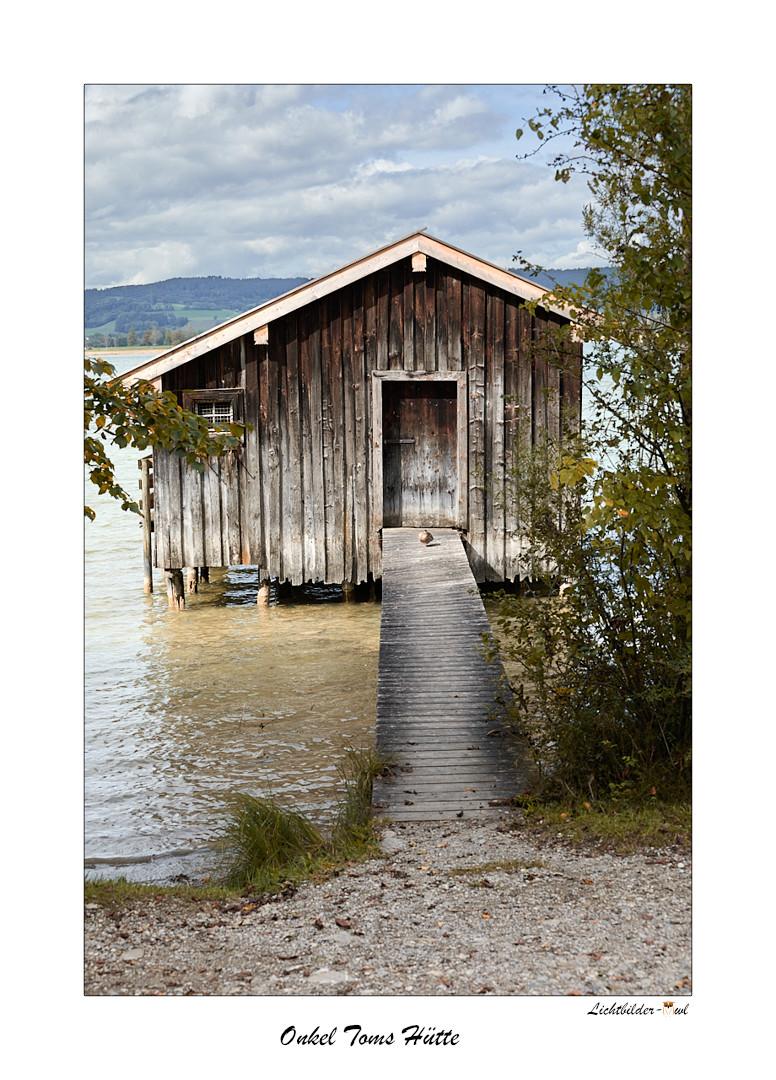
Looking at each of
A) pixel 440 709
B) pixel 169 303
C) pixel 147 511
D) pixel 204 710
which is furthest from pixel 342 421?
pixel 440 709

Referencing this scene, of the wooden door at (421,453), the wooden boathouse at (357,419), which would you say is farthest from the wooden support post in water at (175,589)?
the wooden door at (421,453)

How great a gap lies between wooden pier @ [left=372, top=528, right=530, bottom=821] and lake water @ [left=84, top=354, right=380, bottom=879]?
88 cm

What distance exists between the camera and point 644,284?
15.5 ft

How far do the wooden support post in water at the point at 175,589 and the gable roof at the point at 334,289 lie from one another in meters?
3.00

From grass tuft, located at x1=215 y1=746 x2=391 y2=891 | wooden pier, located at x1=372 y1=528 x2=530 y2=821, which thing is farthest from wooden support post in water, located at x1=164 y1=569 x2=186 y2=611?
grass tuft, located at x1=215 y1=746 x2=391 y2=891

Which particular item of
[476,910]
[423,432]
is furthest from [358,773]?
[423,432]

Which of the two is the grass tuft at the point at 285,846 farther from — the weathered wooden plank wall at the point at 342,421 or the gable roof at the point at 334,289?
the gable roof at the point at 334,289

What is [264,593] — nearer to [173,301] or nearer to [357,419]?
[357,419]

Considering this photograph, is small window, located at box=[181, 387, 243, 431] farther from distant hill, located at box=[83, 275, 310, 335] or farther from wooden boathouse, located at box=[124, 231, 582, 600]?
distant hill, located at box=[83, 275, 310, 335]

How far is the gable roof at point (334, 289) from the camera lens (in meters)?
10.9

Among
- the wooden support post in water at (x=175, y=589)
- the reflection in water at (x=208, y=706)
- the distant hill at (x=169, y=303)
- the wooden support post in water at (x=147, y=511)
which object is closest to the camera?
the distant hill at (x=169, y=303)

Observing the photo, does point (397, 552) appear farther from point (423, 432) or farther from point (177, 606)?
point (177, 606)

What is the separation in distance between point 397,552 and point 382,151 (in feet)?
17.4

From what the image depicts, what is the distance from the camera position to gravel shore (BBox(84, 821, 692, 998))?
357 centimetres
